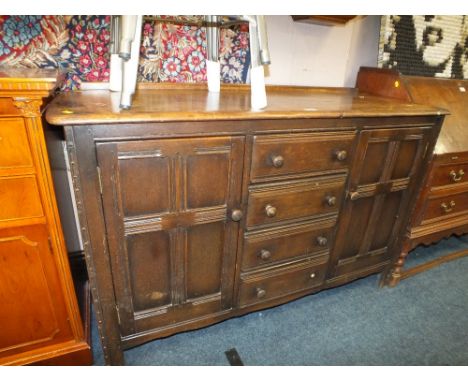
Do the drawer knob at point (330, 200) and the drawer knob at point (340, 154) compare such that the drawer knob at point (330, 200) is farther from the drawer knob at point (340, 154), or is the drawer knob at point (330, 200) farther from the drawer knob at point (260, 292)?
the drawer knob at point (260, 292)

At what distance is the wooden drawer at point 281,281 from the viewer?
4.27ft

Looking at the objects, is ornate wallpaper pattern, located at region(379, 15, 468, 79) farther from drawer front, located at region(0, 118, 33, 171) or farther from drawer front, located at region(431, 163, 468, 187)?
drawer front, located at region(0, 118, 33, 171)

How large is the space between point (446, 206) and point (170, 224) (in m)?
1.61

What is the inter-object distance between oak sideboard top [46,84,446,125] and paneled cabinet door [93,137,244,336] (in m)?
0.08

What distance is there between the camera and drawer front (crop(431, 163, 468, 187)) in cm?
156

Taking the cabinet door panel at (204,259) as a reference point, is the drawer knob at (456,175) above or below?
above

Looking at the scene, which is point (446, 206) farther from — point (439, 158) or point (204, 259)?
point (204, 259)

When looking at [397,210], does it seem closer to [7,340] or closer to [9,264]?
[9,264]

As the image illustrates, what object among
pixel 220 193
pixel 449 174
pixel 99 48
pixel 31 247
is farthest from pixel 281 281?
pixel 99 48

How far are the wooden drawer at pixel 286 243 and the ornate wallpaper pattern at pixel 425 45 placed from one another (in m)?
1.09

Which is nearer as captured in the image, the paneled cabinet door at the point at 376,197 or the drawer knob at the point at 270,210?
the drawer knob at the point at 270,210

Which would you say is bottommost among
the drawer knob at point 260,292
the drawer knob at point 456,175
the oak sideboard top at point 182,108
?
the drawer knob at point 260,292

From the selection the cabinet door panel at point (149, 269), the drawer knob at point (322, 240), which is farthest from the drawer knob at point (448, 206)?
the cabinet door panel at point (149, 269)
